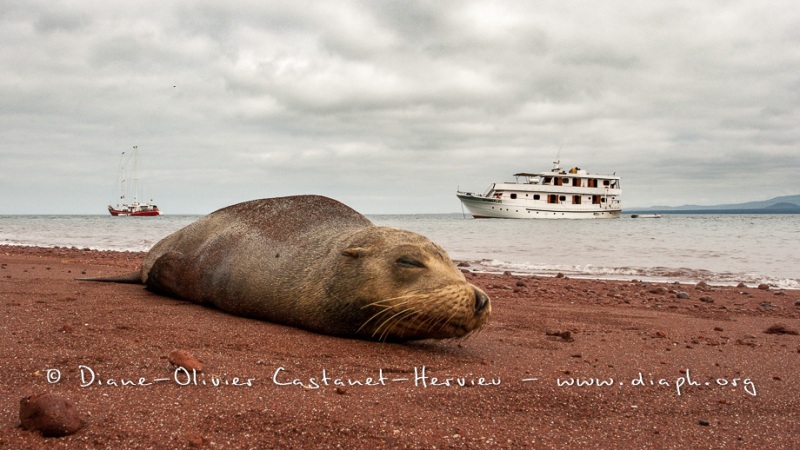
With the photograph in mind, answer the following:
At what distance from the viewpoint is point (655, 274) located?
13852 millimetres

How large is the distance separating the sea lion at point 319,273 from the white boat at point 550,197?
60666 millimetres

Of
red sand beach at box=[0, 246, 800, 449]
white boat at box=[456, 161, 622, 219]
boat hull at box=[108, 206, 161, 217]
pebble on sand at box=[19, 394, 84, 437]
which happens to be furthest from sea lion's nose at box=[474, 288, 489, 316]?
boat hull at box=[108, 206, 161, 217]

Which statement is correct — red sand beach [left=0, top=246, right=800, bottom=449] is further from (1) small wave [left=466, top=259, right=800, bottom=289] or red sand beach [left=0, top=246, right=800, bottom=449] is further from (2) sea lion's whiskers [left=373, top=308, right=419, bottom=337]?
(1) small wave [left=466, top=259, right=800, bottom=289]

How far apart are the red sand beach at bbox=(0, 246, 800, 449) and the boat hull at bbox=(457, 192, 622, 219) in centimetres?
6103

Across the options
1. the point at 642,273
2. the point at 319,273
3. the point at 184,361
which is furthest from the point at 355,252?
the point at 642,273

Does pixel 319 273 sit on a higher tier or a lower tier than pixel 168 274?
higher

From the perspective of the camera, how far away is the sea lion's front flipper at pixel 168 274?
6.00 metres

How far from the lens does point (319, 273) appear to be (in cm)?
486

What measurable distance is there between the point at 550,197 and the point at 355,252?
65.0 m

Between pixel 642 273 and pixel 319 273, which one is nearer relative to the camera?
pixel 319 273

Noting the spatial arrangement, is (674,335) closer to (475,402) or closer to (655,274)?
(475,402)

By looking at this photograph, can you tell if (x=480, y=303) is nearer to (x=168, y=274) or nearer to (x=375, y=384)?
(x=375, y=384)

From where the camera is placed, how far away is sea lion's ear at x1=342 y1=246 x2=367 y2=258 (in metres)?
4.69

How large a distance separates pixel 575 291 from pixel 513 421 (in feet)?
24.5
